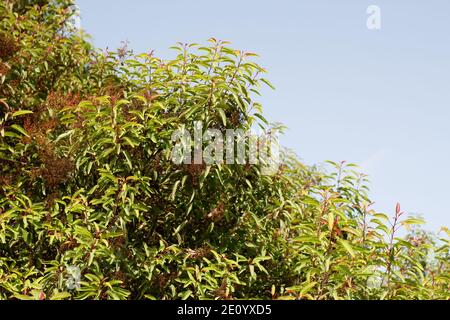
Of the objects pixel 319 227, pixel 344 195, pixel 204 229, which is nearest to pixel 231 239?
pixel 204 229

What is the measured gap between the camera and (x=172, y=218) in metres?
4.06

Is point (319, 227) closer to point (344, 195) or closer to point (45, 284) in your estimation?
point (344, 195)

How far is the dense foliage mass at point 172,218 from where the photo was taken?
11.4 feet

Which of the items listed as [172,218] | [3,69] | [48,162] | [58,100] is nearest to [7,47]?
[3,69]

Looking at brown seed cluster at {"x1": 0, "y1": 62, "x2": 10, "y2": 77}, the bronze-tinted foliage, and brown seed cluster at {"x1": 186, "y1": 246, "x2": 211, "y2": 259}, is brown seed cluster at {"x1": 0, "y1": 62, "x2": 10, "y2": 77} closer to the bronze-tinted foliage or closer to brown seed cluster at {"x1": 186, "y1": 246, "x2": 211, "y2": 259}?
the bronze-tinted foliage

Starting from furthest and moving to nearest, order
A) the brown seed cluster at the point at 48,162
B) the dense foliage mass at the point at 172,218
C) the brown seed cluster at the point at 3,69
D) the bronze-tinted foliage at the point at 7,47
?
the bronze-tinted foliage at the point at 7,47
the brown seed cluster at the point at 3,69
the brown seed cluster at the point at 48,162
the dense foliage mass at the point at 172,218

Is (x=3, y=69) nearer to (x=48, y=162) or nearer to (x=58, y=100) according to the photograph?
(x=58, y=100)

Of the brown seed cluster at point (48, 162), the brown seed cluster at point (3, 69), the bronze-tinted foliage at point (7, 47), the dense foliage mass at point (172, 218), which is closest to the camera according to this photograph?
the dense foliage mass at point (172, 218)

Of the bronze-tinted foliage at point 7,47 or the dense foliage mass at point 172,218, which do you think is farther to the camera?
the bronze-tinted foliage at point 7,47

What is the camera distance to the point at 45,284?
12.3ft

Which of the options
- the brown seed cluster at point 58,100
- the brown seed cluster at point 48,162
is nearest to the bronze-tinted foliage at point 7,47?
the brown seed cluster at point 58,100

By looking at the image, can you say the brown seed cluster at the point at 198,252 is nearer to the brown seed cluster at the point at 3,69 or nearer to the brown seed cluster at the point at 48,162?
the brown seed cluster at the point at 48,162

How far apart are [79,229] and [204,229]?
2.95 feet
